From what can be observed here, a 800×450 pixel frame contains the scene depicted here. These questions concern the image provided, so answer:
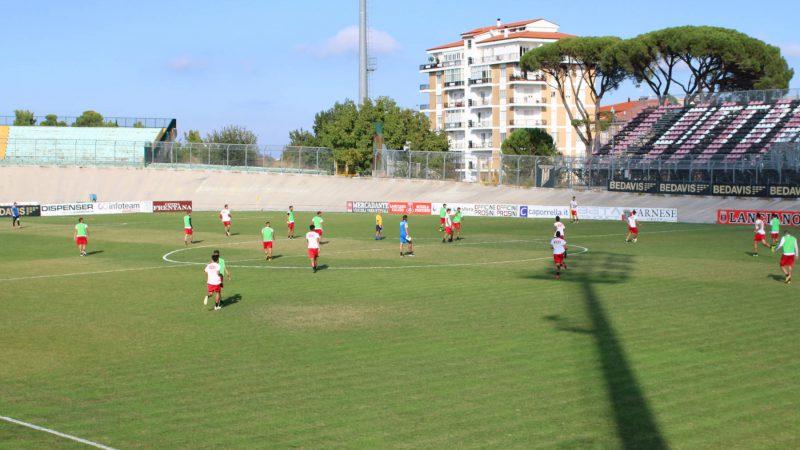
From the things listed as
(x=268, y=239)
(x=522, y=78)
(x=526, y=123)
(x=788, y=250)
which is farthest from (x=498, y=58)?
(x=788, y=250)

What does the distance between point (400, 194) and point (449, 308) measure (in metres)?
60.8

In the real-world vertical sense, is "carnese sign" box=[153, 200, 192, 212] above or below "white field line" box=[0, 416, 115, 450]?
above

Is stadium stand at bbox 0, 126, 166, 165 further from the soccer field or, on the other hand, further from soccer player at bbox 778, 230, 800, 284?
soccer player at bbox 778, 230, 800, 284

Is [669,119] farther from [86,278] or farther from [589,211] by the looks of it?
[86,278]

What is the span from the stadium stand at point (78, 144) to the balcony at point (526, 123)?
175 feet

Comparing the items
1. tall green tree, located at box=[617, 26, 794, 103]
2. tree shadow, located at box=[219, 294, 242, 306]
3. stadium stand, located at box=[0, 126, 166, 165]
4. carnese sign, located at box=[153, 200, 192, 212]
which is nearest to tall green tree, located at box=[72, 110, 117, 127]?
stadium stand, located at box=[0, 126, 166, 165]

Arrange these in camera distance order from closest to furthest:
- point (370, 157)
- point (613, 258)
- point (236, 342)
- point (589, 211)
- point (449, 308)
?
point (236, 342) → point (449, 308) → point (613, 258) → point (589, 211) → point (370, 157)

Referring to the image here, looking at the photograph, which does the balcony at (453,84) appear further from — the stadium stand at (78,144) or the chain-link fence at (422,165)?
the stadium stand at (78,144)

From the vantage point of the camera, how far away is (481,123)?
442 ft

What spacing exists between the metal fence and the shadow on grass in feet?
130

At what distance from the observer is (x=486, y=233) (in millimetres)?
53375

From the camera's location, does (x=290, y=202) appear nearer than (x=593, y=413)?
No

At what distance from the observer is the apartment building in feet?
422

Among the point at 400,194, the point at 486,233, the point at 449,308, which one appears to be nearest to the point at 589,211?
the point at 486,233
